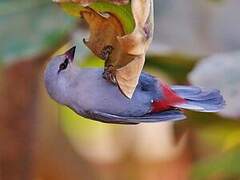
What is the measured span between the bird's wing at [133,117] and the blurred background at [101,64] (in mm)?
459

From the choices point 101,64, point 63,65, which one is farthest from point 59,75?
point 101,64

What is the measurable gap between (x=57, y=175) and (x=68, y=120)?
0.45ft

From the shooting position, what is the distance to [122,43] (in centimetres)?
43

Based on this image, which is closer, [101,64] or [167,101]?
[167,101]

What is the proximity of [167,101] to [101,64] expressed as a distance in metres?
0.63

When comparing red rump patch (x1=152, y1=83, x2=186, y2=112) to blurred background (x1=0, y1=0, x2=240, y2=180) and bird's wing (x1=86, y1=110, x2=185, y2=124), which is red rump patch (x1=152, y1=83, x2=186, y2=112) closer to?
bird's wing (x1=86, y1=110, x2=185, y2=124)

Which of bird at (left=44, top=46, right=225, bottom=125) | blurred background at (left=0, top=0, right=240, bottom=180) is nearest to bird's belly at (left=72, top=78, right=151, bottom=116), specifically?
bird at (left=44, top=46, right=225, bottom=125)

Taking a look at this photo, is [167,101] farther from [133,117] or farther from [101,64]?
[101,64]

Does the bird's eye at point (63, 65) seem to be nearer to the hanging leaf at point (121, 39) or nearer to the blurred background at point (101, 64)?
the hanging leaf at point (121, 39)

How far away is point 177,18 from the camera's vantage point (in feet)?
4.14

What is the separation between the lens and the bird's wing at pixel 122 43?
416 millimetres

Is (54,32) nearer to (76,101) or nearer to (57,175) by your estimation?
(57,175)

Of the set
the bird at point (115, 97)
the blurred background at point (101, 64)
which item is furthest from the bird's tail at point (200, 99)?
the blurred background at point (101, 64)

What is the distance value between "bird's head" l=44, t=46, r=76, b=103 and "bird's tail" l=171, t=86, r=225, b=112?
7 centimetres
